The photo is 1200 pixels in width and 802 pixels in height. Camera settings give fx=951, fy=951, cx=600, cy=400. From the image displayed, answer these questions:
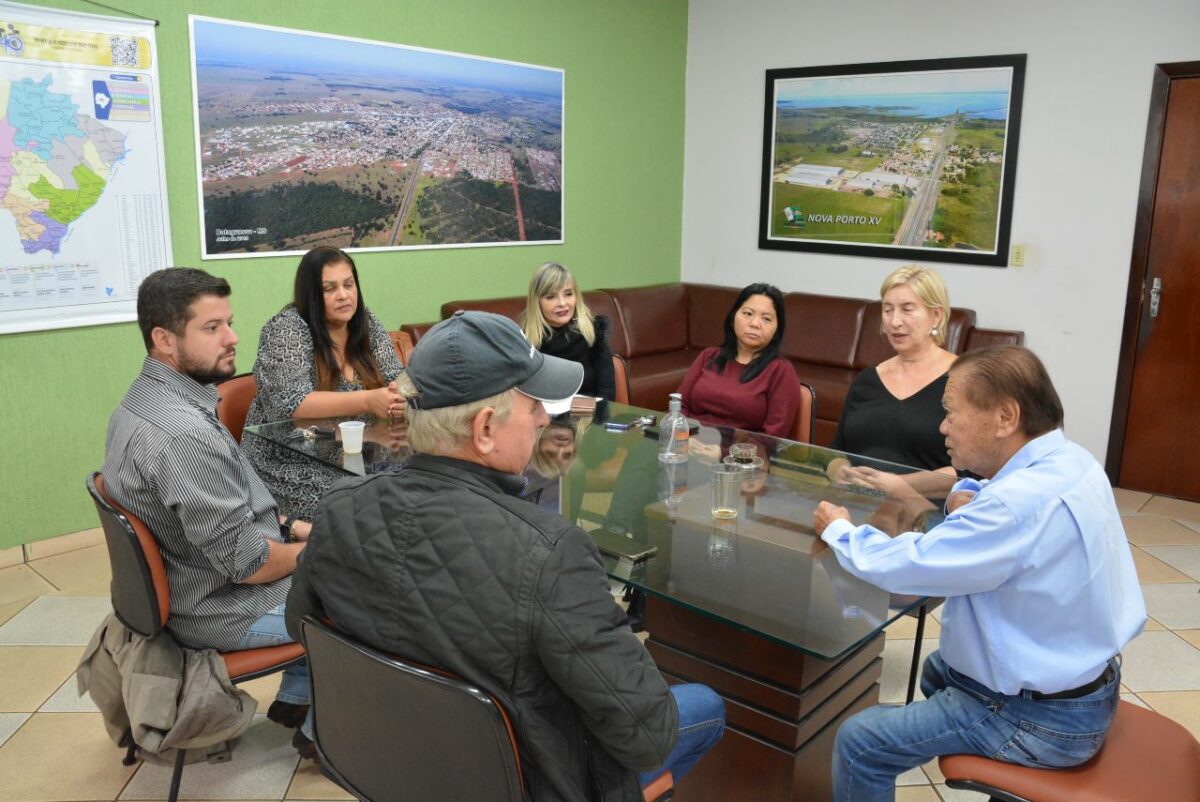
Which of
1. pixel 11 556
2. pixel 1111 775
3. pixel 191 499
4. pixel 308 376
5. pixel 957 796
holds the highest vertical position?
pixel 308 376

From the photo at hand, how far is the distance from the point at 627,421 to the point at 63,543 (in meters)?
2.58

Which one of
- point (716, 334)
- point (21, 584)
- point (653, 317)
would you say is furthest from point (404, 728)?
point (716, 334)

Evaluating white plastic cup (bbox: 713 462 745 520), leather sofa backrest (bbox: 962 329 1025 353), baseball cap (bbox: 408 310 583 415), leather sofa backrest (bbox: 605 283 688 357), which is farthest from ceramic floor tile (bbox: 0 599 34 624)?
leather sofa backrest (bbox: 962 329 1025 353)

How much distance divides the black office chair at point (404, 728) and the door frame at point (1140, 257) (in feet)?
16.0

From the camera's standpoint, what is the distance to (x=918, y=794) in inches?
101

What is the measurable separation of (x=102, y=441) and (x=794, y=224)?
4244 mm

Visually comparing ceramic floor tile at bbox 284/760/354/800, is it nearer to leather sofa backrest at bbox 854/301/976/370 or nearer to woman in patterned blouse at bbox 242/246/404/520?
woman in patterned blouse at bbox 242/246/404/520

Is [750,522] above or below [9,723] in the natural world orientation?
above

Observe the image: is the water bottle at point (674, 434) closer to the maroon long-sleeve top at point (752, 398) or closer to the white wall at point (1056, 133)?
the maroon long-sleeve top at point (752, 398)

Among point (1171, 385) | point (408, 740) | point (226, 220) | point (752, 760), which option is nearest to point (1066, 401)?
point (1171, 385)

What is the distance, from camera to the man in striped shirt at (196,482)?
83.4 inches

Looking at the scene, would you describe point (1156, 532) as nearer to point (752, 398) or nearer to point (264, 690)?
point (752, 398)

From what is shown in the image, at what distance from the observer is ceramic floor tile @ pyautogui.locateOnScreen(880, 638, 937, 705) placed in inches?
121

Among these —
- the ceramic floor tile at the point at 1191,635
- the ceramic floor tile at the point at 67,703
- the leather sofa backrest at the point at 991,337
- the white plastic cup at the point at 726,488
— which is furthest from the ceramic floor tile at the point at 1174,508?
the ceramic floor tile at the point at 67,703
